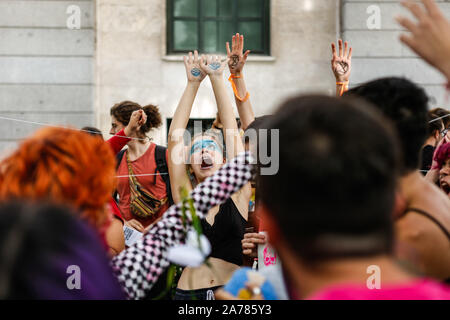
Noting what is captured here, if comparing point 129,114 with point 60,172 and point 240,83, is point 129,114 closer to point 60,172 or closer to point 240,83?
point 240,83

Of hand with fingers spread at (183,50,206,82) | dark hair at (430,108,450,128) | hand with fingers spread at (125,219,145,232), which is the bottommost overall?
hand with fingers spread at (125,219,145,232)

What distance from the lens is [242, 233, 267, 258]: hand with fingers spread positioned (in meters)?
2.87

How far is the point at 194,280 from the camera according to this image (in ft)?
9.68

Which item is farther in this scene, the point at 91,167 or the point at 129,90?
the point at 129,90

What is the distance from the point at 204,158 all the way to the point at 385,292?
2295 millimetres

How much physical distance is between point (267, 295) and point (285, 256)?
1.36ft

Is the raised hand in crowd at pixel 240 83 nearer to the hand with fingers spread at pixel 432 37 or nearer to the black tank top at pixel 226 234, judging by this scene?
the black tank top at pixel 226 234

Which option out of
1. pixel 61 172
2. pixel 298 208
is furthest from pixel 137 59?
pixel 298 208

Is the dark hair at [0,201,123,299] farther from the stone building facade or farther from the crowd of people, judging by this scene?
the stone building facade

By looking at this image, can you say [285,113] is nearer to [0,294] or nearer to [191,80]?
[0,294]

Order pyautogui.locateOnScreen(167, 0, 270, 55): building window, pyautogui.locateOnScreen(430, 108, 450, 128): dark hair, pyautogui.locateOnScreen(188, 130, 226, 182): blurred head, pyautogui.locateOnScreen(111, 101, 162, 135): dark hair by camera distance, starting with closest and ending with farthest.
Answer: pyautogui.locateOnScreen(188, 130, 226, 182): blurred head, pyautogui.locateOnScreen(430, 108, 450, 128): dark hair, pyautogui.locateOnScreen(111, 101, 162, 135): dark hair, pyautogui.locateOnScreen(167, 0, 270, 55): building window

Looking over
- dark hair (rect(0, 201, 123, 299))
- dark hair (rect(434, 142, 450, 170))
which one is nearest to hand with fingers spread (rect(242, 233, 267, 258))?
dark hair (rect(434, 142, 450, 170))

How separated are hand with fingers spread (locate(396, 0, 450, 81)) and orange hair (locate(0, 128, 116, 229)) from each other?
937 mm

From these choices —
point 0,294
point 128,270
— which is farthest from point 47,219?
point 128,270
